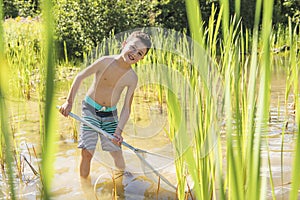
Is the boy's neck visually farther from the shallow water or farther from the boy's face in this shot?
the shallow water

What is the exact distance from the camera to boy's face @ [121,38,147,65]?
232 centimetres

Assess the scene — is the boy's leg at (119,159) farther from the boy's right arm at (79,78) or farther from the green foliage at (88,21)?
the green foliage at (88,21)

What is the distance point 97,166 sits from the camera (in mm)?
2760

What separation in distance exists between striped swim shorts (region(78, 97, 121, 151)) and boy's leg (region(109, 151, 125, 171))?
29 mm

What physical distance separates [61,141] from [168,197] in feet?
4.52

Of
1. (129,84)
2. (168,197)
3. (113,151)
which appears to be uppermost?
(129,84)

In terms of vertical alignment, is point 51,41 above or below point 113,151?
above

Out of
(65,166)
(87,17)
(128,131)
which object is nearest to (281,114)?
(128,131)

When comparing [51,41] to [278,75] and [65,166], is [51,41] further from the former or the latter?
[278,75]

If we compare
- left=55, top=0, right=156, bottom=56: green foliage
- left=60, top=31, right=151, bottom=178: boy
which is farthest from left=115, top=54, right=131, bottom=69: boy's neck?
left=55, top=0, right=156, bottom=56: green foliage

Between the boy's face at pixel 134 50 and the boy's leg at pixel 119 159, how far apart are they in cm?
60

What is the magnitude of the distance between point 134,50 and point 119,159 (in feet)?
2.34

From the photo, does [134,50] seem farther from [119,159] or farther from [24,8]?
[24,8]

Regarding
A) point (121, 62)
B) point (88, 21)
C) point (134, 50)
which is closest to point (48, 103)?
point (134, 50)
